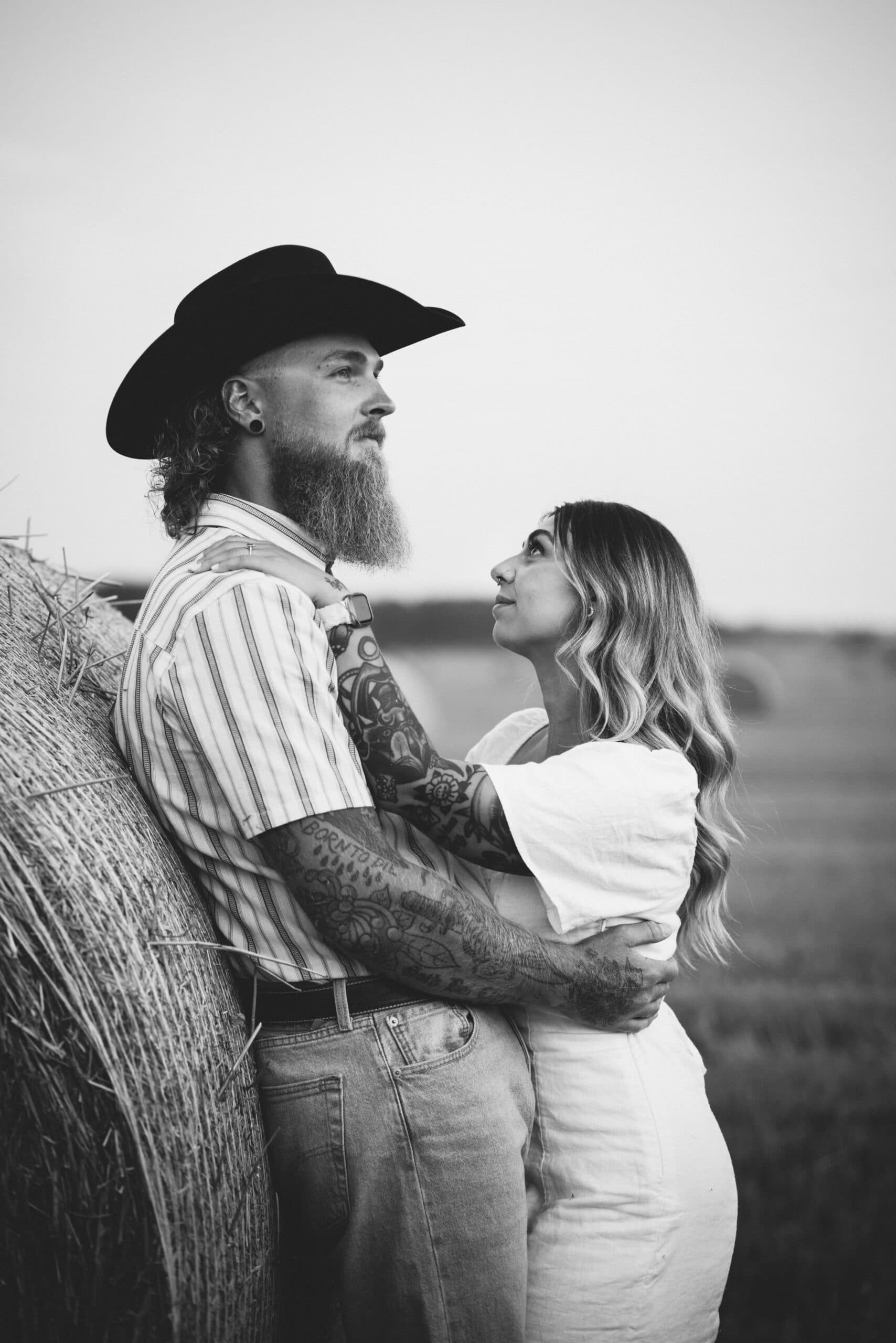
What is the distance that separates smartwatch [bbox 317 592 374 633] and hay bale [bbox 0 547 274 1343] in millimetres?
665

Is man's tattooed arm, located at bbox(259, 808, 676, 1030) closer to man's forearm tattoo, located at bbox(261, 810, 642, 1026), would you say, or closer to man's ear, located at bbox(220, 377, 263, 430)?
man's forearm tattoo, located at bbox(261, 810, 642, 1026)

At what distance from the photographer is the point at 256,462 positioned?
3.09 m

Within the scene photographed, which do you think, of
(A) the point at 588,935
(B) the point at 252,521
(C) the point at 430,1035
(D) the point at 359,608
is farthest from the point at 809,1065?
(B) the point at 252,521

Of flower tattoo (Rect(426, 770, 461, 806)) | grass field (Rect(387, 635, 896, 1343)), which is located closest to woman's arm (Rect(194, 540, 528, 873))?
flower tattoo (Rect(426, 770, 461, 806))

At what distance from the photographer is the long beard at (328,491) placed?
121 inches

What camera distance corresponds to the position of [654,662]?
10.3 feet

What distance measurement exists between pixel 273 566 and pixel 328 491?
565mm

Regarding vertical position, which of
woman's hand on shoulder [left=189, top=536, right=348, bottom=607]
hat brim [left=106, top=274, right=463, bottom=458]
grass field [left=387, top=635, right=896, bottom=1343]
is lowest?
grass field [left=387, top=635, right=896, bottom=1343]

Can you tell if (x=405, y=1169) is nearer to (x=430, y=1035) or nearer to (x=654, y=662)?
(x=430, y=1035)

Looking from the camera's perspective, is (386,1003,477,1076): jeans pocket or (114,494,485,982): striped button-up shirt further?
(386,1003,477,1076): jeans pocket

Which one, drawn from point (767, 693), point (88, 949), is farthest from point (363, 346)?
point (767, 693)

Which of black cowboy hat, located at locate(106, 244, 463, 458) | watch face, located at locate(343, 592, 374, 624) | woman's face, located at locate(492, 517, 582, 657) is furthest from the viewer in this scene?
woman's face, located at locate(492, 517, 582, 657)

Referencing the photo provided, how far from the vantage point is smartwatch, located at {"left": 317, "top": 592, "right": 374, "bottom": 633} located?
262cm

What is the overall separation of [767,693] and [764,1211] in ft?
71.1
